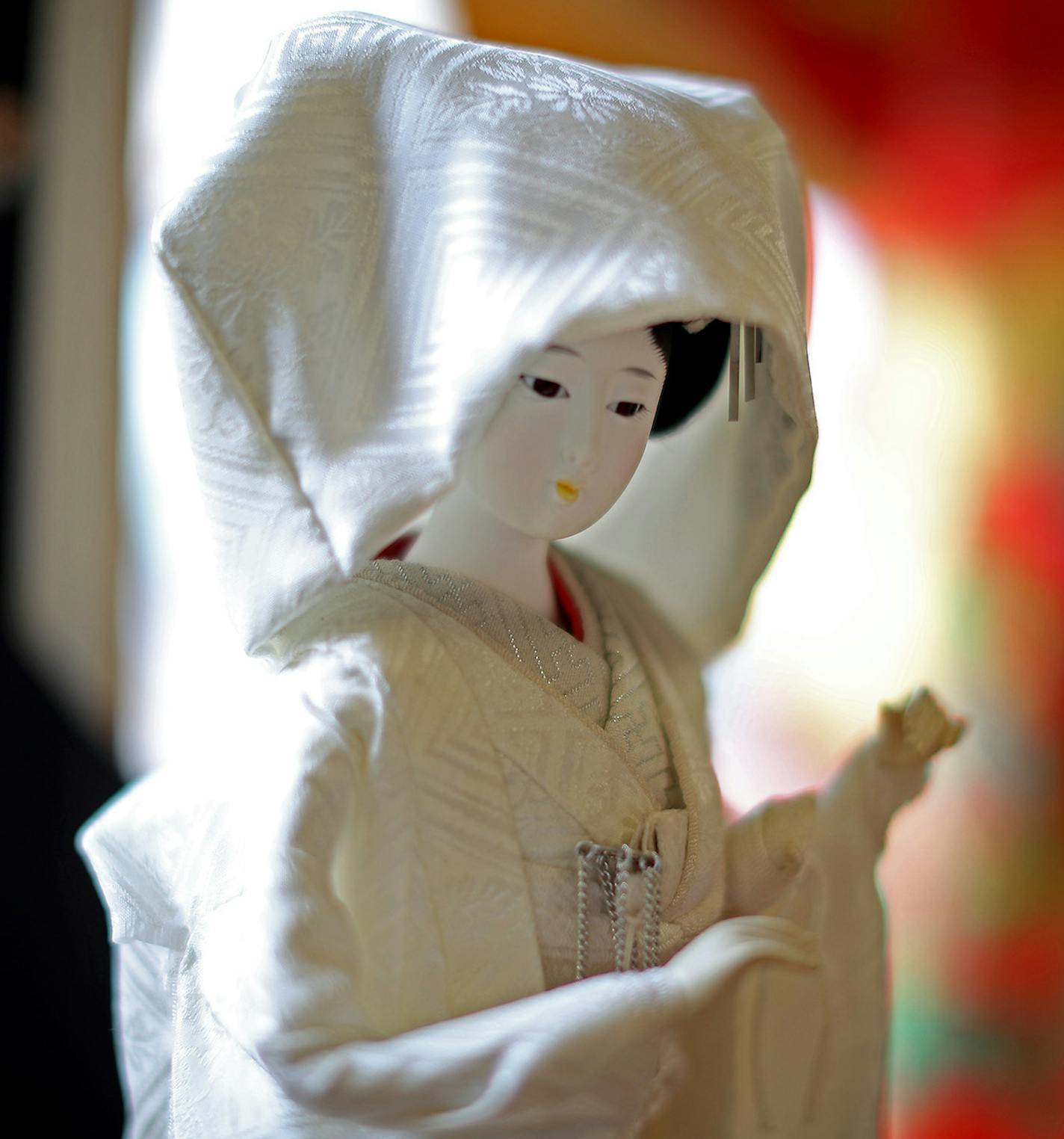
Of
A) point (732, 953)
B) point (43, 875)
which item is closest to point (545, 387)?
point (732, 953)

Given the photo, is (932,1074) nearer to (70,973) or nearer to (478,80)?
(70,973)

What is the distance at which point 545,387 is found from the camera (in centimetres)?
73

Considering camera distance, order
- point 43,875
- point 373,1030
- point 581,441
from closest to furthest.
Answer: point 373,1030 < point 581,441 < point 43,875

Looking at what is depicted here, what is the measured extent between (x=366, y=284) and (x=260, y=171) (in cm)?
8

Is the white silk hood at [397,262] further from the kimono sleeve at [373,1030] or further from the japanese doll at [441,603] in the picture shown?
the kimono sleeve at [373,1030]

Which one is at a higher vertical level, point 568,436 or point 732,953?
point 568,436

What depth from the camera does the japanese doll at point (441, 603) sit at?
63 centimetres

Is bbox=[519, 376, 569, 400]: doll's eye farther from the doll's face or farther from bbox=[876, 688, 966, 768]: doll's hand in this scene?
bbox=[876, 688, 966, 768]: doll's hand

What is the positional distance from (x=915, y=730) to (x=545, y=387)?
392 millimetres

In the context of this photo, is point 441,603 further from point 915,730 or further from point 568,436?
point 915,730

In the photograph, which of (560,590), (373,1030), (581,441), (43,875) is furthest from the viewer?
(43,875)

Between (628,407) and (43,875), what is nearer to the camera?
(628,407)

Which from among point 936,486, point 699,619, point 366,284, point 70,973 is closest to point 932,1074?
point 936,486

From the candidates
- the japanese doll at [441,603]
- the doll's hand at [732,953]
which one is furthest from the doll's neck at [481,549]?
the doll's hand at [732,953]
